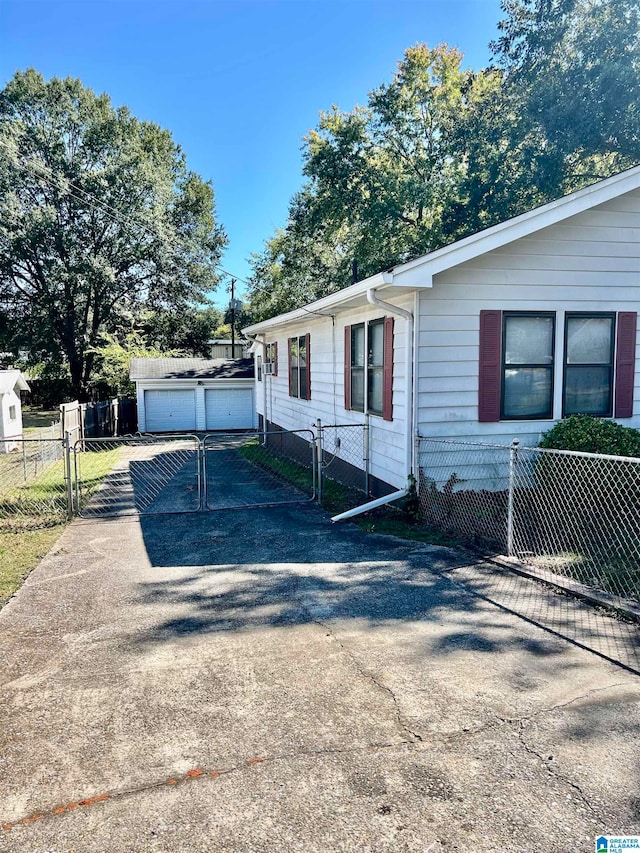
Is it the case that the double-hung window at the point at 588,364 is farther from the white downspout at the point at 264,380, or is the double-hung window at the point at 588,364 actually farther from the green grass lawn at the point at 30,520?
the white downspout at the point at 264,380

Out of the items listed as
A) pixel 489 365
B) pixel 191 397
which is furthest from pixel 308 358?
pixel 191 397

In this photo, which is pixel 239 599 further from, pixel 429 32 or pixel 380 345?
pixel 429 32

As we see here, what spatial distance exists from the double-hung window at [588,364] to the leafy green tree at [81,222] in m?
25.9

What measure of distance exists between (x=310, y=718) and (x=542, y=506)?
4.77 meters

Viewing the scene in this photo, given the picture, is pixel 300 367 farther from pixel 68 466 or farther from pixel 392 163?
pixel 392 163

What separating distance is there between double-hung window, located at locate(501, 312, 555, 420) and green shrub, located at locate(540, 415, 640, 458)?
43 centimetres

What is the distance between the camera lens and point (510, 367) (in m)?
7.34

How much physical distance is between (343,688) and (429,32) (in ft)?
78.3

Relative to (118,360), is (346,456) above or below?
below

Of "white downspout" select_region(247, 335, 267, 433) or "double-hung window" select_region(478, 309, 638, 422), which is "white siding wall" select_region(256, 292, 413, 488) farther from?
"double-hung window" select_region(478, 309, 638, 422)

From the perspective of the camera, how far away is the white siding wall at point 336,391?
7434mm

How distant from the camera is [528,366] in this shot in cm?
738

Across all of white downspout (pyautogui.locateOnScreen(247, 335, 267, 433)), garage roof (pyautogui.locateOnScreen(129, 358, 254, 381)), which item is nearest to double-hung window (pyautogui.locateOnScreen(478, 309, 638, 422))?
white downspout (pyautogui.locateOnScreen(247, 335, 267, 433))

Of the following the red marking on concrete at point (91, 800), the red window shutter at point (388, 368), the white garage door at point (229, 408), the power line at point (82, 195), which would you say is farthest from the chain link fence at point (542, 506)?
the power line at point (82, 195)
